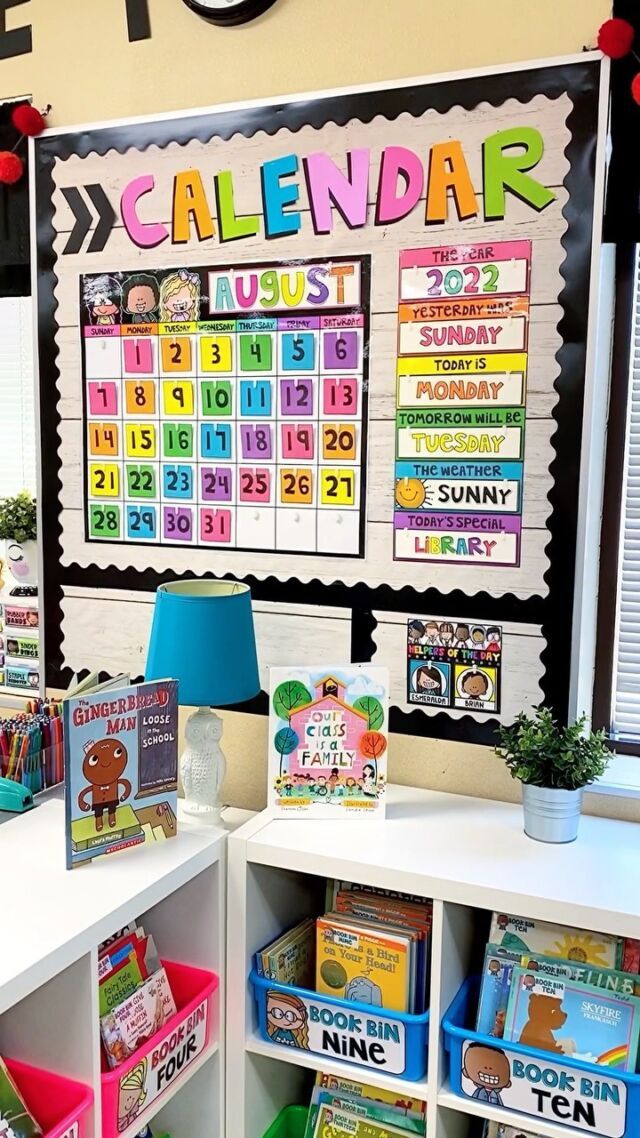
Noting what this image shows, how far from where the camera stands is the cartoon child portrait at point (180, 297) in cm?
199

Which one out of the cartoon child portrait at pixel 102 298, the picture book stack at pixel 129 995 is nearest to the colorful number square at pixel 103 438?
the cartoon child portrait at pixel 102 298

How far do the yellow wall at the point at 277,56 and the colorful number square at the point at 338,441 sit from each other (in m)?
0.57

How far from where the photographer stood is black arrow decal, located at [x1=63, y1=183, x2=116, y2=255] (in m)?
2.06

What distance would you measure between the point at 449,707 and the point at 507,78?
1.15m

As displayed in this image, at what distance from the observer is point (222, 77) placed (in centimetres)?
193

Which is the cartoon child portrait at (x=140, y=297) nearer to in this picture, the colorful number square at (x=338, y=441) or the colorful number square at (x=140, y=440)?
the colorful number square at (x=140, y=440)

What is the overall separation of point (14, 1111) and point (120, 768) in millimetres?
502

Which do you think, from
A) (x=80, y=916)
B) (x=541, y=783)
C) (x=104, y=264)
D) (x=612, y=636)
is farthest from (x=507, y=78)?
(x=80, y=916)

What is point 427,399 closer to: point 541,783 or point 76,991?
point 541,783

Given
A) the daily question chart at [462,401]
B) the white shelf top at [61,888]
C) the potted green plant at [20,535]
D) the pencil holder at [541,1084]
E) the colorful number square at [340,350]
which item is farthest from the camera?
the potted green plant at [20,535]

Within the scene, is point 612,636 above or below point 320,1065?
above

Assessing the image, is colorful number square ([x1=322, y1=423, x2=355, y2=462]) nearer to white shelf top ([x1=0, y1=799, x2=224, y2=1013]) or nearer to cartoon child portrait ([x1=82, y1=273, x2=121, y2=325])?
cartoon child portrait ([x1=82, y1=273, x2=121, y2=325])

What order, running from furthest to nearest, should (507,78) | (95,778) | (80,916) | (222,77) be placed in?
(222,77) → (507,78) → (95,778) → (80,916)

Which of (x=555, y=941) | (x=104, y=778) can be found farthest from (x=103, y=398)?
(x=555, y=941)
